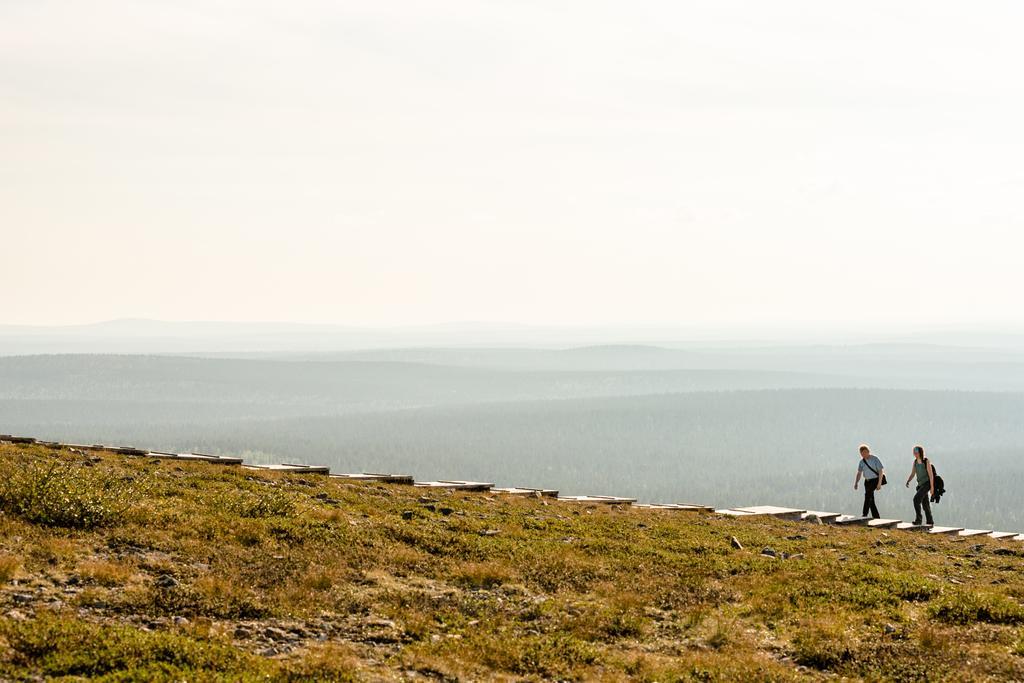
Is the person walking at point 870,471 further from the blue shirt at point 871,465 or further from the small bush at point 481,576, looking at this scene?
the small bush at point 481,576

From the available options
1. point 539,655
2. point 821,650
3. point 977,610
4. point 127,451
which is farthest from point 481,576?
point 127,451

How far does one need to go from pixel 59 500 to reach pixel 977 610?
17.7 metres

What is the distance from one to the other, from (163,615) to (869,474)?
28.7 m

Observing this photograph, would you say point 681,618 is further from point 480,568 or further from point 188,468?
point 188,468

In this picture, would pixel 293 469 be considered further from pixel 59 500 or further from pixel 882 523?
pixel 882 523

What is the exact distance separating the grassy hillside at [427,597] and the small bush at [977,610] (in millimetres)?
53

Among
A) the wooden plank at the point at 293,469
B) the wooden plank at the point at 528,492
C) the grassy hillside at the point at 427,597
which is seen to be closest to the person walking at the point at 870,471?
the grassy hillside at the point at 427,597

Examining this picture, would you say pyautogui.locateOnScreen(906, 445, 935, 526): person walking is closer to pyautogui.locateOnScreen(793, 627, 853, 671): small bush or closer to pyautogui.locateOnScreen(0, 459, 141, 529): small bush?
pyautogui.locateOnScreen(793, 627, 853, 671): small bush

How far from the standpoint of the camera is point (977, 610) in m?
16.9

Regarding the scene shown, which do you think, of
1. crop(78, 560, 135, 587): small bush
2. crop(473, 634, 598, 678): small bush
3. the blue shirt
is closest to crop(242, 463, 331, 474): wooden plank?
crop(78, 560, 135, 587): small bush

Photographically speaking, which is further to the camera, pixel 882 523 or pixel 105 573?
pixel 882 523

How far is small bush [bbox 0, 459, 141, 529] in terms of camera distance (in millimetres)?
18016

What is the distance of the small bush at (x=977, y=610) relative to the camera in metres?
16.5

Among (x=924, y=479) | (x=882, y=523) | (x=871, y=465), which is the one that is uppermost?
(x=871, y=465)
